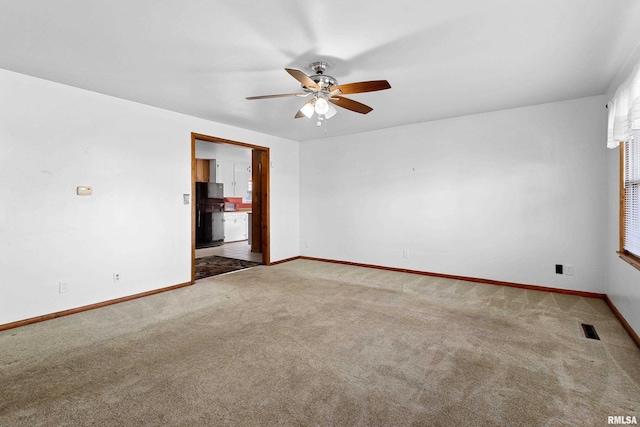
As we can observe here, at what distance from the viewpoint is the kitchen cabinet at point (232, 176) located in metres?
8.57

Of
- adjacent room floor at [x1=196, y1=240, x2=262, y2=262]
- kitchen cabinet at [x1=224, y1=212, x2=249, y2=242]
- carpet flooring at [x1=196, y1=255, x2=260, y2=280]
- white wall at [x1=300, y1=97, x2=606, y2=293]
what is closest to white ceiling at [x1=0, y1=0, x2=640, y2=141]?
white wall at [x1=300, y1=97, x2=606, y2=293]

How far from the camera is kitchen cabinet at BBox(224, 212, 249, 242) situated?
8.72m

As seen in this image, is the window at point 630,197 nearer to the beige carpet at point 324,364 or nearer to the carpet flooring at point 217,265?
the beige carpet at point 324,364

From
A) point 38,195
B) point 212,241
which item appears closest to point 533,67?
point 38,195

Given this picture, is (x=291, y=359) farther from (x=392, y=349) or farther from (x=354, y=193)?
(x=354, y=193)

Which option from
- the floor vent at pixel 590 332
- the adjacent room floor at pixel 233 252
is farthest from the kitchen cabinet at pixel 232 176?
the floor vent at pixel 590 332

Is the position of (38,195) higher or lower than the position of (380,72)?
lower

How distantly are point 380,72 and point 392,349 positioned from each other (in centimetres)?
248

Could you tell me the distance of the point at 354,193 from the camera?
222 inches

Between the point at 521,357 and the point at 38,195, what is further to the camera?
the point at 38,195

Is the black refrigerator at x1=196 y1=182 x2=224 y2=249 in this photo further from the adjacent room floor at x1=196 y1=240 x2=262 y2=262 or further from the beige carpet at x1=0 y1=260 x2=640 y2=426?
the beige carpet at x1=0 y1=260 x2=640 y2=426

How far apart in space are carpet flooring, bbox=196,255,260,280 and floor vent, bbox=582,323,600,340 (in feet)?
15.2

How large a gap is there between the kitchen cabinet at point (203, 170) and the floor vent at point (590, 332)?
8.41 meters

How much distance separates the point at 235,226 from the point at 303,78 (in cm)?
719
